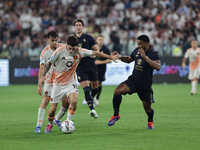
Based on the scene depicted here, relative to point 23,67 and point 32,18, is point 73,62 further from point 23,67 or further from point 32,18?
point 32,18

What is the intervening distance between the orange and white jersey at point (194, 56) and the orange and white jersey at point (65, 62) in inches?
444

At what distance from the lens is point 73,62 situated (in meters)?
8.77

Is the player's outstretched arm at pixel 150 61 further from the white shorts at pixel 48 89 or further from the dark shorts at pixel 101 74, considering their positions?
the dark shorts at pixel 101 74

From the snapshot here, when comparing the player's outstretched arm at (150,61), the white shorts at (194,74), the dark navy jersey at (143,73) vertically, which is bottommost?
the white shorts at (194,74)

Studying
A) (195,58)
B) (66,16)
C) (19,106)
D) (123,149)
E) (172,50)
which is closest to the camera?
(123,149)

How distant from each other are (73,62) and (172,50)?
16900 mm

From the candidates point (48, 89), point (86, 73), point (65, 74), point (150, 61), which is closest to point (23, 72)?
point (86, 73)

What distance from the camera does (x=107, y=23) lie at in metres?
27.4

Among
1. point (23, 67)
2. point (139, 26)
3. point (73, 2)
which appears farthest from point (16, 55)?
point (139, 26)

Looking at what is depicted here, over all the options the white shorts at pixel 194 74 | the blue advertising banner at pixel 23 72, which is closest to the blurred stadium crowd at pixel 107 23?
the blue advertising banner at pixel 23 72

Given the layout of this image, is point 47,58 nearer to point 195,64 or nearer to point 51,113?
point 51,113

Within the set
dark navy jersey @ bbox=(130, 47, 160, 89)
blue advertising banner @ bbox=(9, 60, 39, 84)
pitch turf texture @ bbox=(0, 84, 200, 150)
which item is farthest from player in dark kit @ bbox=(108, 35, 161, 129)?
blue advertising banner @ bbox=(9, 60, 39, 84)

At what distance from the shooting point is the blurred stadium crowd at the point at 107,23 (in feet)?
83.9

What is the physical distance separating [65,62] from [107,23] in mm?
18945
